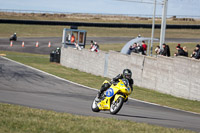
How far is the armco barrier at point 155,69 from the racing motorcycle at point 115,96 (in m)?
7.63

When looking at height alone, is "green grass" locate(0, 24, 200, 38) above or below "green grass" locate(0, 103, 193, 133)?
above

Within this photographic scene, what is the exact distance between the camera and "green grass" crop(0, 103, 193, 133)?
8469 millimetres

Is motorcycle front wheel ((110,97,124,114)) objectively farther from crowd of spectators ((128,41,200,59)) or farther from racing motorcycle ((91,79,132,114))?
crowd of spectators ((128,41,200,59))

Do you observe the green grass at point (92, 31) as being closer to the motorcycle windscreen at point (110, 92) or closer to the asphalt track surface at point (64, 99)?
the asphalt track surface at point (64, 99)

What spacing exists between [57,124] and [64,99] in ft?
21.8

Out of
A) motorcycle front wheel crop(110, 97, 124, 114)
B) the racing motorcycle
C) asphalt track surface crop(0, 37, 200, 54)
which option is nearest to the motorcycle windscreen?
the racing motorcycle

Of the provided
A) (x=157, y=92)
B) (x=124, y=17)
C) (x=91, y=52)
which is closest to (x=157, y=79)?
(x=157, y=92)

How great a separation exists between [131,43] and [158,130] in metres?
19.5

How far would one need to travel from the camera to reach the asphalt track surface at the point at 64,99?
12.3m

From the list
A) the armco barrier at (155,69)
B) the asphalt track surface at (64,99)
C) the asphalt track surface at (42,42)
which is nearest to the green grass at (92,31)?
the asphalt track surface at (42,42)

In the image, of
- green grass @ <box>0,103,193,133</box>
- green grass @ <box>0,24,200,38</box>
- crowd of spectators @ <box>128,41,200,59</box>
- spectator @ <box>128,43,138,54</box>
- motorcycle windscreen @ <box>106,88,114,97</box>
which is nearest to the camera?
green grass @ <box>0,103,193,133</box>

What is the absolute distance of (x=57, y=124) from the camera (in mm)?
9180

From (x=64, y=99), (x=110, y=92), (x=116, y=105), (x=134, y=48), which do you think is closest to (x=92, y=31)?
(x=134, y=48)

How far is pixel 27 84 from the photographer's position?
67.5ft
